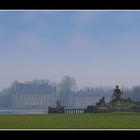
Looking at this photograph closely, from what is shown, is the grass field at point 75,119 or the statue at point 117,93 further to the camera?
the statue at point 117,93

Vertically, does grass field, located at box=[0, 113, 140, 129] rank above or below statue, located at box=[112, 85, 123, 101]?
below

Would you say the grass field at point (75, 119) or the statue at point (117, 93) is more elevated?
the statue at point (117, 93)

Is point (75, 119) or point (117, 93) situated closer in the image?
point (75, 119)

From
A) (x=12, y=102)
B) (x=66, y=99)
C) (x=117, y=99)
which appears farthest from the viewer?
(x=117, y=99)

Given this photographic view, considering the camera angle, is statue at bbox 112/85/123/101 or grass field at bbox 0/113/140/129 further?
statue at bbox 112/85/123/101

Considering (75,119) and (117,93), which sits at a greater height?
(117,93)
